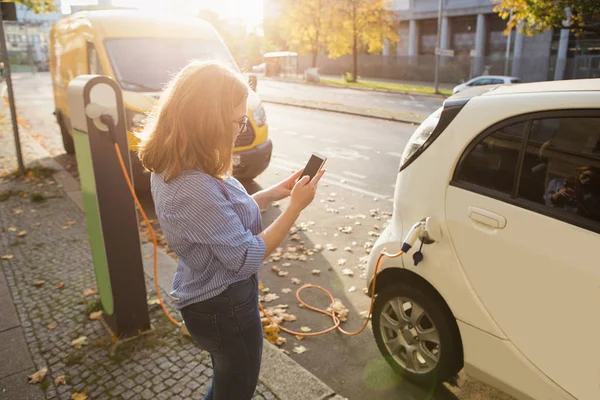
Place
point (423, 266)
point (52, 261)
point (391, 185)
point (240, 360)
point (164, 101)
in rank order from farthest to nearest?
point (391, 185) → point (52, 261) → point (423, 266) → point (240, 360) → point (164, 101)

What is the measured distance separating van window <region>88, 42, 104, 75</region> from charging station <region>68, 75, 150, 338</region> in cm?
479

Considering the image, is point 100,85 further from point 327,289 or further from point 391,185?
point 391,185

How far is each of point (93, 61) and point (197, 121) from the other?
7205 mm

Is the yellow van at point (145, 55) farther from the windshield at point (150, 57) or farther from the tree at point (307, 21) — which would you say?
the tree at point (307, 21)

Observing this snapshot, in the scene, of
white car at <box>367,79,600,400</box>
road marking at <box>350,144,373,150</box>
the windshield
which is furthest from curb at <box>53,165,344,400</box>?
road marking at <box>350,144,373,150</box>

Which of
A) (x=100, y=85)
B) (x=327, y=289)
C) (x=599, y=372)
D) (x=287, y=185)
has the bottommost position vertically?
(x=327, y=289)

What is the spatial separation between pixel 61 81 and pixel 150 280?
284 inches

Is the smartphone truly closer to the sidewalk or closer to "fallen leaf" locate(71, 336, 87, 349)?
the sidewalk

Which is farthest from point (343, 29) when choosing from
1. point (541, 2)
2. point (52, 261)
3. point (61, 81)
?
point (52, 261)

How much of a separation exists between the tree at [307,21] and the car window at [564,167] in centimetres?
4342

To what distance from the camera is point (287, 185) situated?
2.57m

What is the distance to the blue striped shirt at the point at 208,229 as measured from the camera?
189 centimetres

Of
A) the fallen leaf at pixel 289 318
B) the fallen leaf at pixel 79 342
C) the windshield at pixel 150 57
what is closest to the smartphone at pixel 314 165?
the fallen leaf at pixel 289 318

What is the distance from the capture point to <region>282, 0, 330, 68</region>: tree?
144 ft
